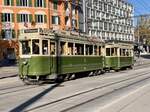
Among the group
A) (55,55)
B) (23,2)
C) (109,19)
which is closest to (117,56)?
(55,55)

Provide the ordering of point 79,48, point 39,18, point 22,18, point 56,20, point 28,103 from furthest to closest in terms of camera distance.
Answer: point 56,20, point 39,18, point 22,18, point 79,48, point 28,103

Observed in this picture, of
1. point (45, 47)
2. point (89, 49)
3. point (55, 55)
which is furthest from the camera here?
point (89, 49)

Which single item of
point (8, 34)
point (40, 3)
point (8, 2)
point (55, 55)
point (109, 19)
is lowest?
point (55, 55)

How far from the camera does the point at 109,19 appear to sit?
117875 mm

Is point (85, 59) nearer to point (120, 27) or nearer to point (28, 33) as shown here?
point (28, 33)

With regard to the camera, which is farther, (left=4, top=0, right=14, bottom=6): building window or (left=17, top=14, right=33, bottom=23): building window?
(left=17, top=14, right=33, bottom=23): building window

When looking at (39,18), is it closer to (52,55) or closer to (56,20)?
(56,20)

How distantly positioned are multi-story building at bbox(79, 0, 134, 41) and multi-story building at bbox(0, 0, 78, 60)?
57.9 ft

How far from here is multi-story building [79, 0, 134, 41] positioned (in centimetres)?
11319

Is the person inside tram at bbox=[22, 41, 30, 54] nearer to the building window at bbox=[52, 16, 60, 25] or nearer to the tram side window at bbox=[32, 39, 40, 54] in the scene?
the tram side window at bbox=[32, 39, 40, 54]

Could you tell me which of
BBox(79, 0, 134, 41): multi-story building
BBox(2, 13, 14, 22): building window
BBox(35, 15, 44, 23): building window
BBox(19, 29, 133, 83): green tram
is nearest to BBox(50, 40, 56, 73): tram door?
BBox(19, 29, 133, 83): green tram

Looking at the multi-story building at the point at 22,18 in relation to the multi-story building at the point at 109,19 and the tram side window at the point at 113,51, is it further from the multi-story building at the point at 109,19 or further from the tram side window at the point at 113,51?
the tram side window at the point at 113,51

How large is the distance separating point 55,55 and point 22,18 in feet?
189

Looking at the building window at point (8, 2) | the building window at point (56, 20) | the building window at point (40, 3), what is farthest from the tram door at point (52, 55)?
the building window at point (56, 20)
